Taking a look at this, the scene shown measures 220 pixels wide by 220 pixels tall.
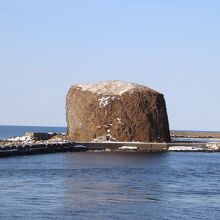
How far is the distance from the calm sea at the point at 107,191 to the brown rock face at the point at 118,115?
142 ft

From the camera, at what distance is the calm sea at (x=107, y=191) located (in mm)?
33031

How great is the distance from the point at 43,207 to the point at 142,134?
3054 inches

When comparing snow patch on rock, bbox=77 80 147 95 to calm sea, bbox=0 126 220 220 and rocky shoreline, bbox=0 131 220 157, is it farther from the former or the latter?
calm sea, bbox=0 126 220 220

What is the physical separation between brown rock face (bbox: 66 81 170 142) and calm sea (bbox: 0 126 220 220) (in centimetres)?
4323

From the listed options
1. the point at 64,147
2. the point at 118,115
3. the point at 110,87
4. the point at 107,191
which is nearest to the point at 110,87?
the point at 110,87

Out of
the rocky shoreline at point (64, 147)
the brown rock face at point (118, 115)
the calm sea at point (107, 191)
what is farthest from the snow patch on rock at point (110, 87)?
the calm sea at point (107, 191)

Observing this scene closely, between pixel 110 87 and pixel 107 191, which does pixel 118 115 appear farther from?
pixel 107 191

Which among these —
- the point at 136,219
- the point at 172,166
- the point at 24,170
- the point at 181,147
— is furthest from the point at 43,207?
the point at 181,147

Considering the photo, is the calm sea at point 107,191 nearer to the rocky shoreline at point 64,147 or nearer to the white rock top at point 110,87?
the rocky shoreline at point 64,147

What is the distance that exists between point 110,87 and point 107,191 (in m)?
72.8

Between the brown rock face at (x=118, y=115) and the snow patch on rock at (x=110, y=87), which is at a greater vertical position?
the snow patch on rock at (x=110, y=87)

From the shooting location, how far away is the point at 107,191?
4234 centimetres

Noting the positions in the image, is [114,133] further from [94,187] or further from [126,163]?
[94,187]

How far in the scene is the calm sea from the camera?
33031 millimetres
